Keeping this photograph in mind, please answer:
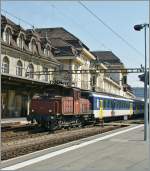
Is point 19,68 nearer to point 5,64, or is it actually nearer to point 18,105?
point 5,64

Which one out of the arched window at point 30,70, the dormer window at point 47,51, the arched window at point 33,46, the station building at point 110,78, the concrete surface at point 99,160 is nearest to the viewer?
the concrete surface at point 99,160

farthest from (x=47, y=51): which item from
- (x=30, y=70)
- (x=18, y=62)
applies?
(x=18, y=62)

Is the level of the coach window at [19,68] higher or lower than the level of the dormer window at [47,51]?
lower

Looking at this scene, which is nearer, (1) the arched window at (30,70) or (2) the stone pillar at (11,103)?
(2) the stone pillar at (11,103)

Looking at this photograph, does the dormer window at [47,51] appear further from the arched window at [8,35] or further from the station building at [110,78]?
the station building at [110,78]

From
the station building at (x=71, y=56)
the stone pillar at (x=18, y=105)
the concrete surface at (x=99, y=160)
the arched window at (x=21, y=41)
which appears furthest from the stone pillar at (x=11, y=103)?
the concrete surface at (x=99, y=160)

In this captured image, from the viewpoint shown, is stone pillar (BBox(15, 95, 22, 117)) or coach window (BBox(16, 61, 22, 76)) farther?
coach window (BBox(16, 61, 22, 76))

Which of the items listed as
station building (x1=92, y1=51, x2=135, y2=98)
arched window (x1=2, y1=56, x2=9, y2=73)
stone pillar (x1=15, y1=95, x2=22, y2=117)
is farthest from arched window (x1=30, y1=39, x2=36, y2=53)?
station building (x1=92, y1=51, x2=135, y2=98)

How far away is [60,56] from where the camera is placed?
7188cm

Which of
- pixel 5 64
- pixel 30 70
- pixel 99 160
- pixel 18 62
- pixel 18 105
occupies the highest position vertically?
pixel 18 62

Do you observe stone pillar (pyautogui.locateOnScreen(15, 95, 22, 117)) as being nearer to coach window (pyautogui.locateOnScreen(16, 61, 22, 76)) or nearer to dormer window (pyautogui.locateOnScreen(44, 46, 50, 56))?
coach window (pyautogui.locateOnScreen(16, 61, 22, 76))

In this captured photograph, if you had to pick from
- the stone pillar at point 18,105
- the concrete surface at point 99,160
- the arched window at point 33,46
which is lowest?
the concrete surface at point 99,160

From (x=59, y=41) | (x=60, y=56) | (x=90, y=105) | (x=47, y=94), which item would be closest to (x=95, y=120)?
(x=90, y=105)

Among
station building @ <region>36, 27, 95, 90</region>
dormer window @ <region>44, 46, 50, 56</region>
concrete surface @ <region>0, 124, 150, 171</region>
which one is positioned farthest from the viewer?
station building @ <region>36, 27, 95, 90</region>
